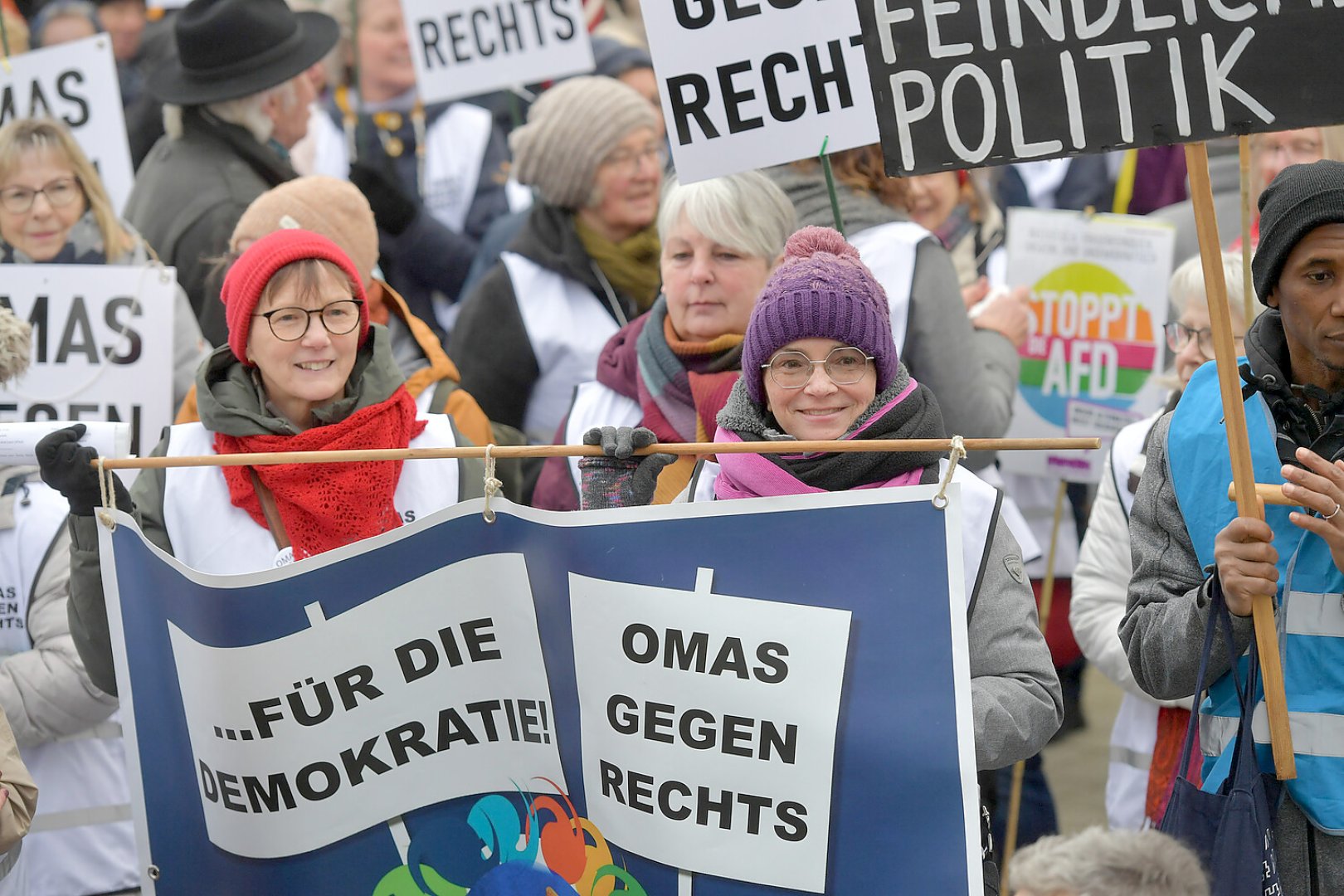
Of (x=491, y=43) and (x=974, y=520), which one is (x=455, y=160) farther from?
(x=974, y=520)

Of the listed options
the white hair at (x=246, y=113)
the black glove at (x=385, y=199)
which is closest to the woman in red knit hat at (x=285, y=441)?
the white hair at (x=246, y=113)

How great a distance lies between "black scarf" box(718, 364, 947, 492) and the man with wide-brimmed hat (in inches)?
104

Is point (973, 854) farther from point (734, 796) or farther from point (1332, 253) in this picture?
point (1332, 253)

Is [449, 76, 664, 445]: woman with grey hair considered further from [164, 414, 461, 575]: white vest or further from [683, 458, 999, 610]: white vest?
[683, 458, 999, 610]: white vest

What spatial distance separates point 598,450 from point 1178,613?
3.54ft

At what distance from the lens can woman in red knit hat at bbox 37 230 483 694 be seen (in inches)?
138

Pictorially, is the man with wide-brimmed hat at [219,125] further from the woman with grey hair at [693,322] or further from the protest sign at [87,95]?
the woman with grey hair at [693,322]

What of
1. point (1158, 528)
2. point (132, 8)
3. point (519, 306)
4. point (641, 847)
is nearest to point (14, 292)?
point (519, 306)

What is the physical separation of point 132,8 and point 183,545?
7243 mm

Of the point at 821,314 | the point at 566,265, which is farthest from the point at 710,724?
the point at 566,265

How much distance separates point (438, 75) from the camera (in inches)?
270

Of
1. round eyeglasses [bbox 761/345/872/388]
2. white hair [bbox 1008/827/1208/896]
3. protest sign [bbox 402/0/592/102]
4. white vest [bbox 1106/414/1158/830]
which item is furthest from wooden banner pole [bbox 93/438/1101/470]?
protest sign [bbox 402/0/592/102]

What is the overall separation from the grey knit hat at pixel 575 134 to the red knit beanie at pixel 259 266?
1.56 meters

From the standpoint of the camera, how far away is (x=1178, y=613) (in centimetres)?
314
